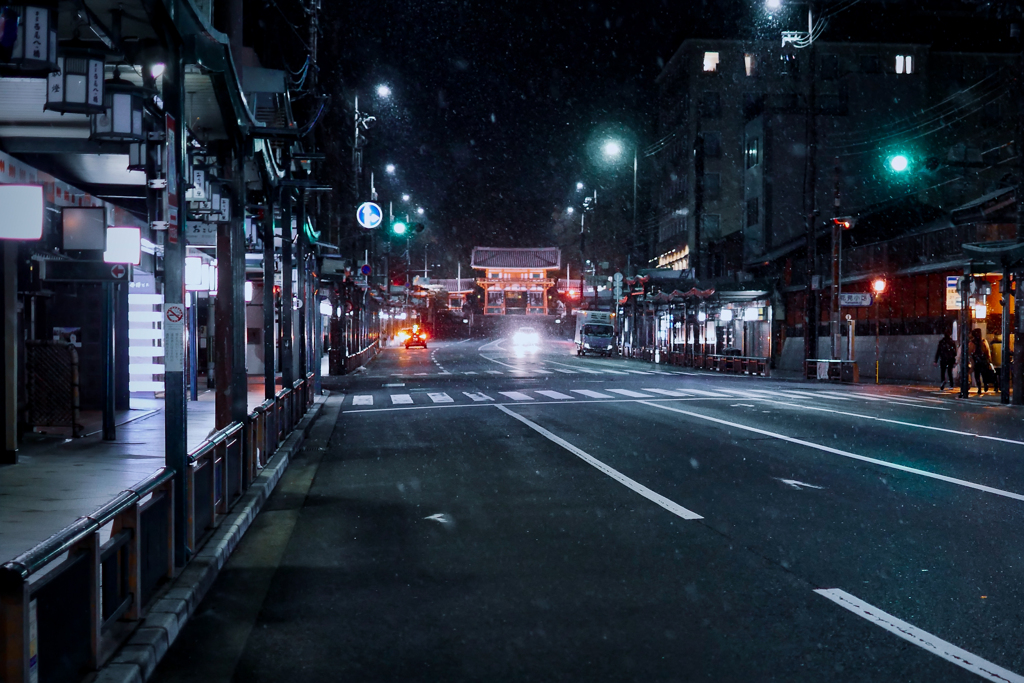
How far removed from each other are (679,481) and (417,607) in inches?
224

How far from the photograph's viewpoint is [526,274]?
429 feet

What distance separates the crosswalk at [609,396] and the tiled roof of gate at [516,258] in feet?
326

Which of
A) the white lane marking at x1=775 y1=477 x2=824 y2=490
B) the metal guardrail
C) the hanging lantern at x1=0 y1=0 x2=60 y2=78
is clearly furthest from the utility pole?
the hanging lantern at x1=0 y1=0 x2=60 y2=78

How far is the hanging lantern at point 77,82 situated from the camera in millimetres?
7895

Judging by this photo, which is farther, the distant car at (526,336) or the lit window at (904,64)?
the distant car at (526,336)

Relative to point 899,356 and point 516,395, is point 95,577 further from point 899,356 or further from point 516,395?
point 899,356

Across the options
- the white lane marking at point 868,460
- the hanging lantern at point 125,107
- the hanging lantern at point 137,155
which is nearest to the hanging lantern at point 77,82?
the hanging lantern at point 125,107

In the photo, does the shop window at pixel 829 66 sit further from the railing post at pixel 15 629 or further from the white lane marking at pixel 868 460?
the railing post at pixel 15 629

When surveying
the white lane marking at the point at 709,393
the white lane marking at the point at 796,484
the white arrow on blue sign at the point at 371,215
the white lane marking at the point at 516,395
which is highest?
the white arrow on blue sign at the point at 371,215

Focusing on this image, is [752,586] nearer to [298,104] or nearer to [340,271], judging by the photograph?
[340,271]

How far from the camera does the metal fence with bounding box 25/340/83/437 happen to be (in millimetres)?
14680

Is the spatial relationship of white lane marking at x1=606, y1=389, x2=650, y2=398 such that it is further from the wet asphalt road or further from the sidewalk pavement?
the sidewalk pavement

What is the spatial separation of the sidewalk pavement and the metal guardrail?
1.07 metres

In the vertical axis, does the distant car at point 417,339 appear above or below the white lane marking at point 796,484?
above
